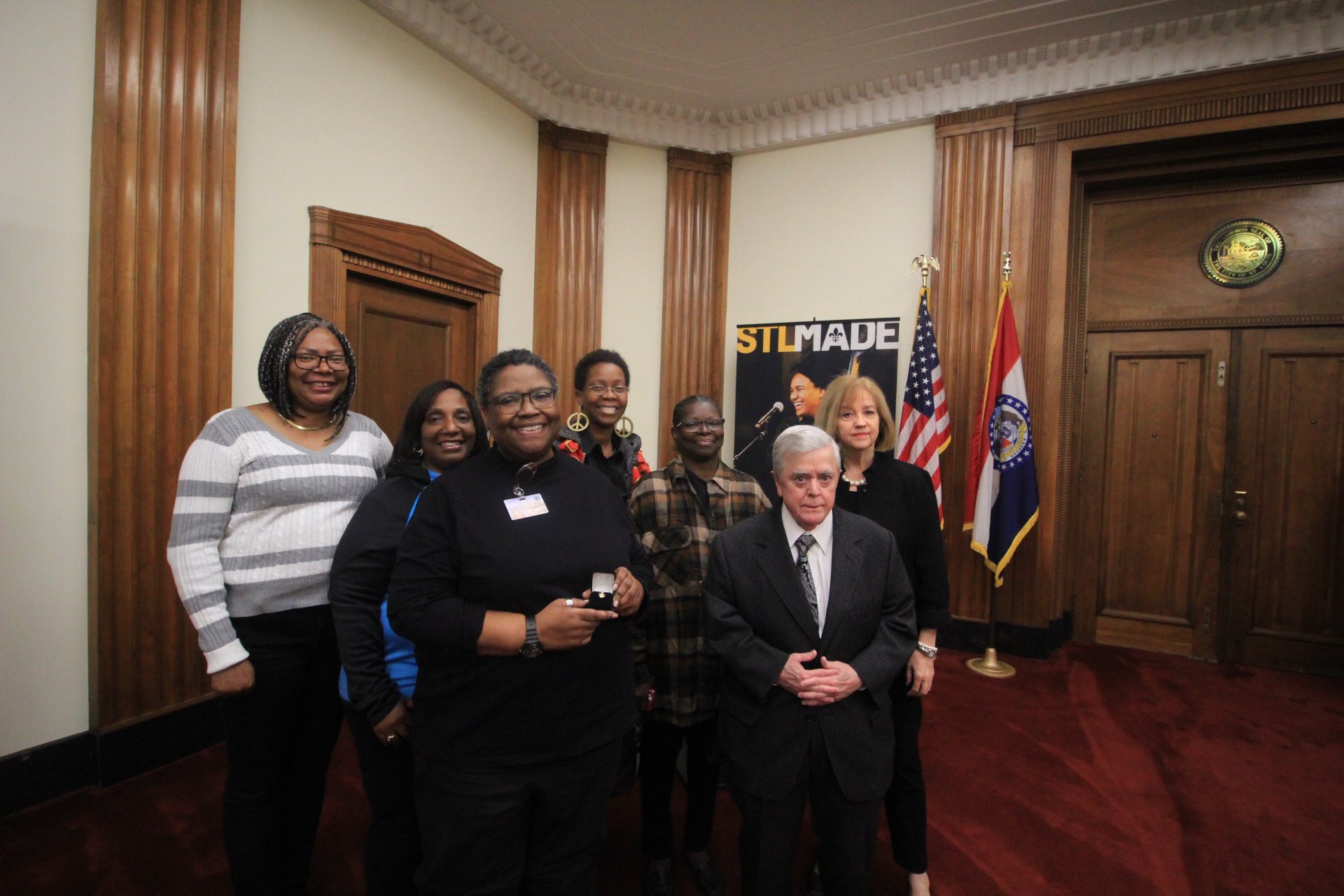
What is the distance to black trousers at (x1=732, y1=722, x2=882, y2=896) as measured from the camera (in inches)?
59.0

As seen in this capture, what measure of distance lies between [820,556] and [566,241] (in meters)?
3.87

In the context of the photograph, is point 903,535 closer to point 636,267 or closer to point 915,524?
point 915,524

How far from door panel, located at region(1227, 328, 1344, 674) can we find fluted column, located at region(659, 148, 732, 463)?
351 cm

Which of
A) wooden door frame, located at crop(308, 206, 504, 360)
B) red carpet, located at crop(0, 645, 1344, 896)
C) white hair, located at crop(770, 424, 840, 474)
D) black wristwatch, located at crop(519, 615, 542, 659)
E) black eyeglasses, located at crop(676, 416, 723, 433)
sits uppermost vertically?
wooden door frame, located at crop(308, 206, 504, 360)

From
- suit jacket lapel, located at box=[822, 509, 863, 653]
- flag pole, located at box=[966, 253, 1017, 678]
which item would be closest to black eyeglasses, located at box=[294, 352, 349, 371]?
suit jacket lapel, located at box=[822, 509, 863, 653]

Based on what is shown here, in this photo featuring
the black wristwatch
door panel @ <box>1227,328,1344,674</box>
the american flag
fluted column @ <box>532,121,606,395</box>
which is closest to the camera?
the black wristwatch

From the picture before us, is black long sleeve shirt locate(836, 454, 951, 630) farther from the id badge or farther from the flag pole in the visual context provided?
the flag pole

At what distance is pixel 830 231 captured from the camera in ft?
15.8

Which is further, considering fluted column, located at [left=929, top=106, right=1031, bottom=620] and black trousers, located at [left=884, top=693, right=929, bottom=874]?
fluted column, located at [left=929, top=106, right=1031, bottom=620]

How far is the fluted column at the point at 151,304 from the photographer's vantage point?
238 centimetres

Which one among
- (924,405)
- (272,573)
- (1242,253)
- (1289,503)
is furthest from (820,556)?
(1242,253)

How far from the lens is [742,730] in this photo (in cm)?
155

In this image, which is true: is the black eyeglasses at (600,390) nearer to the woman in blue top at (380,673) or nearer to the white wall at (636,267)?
the woman in blue top at (380,673)

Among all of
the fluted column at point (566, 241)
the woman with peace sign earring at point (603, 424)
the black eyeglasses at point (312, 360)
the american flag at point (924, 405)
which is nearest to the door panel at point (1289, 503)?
the american flag at point (924, 405)
